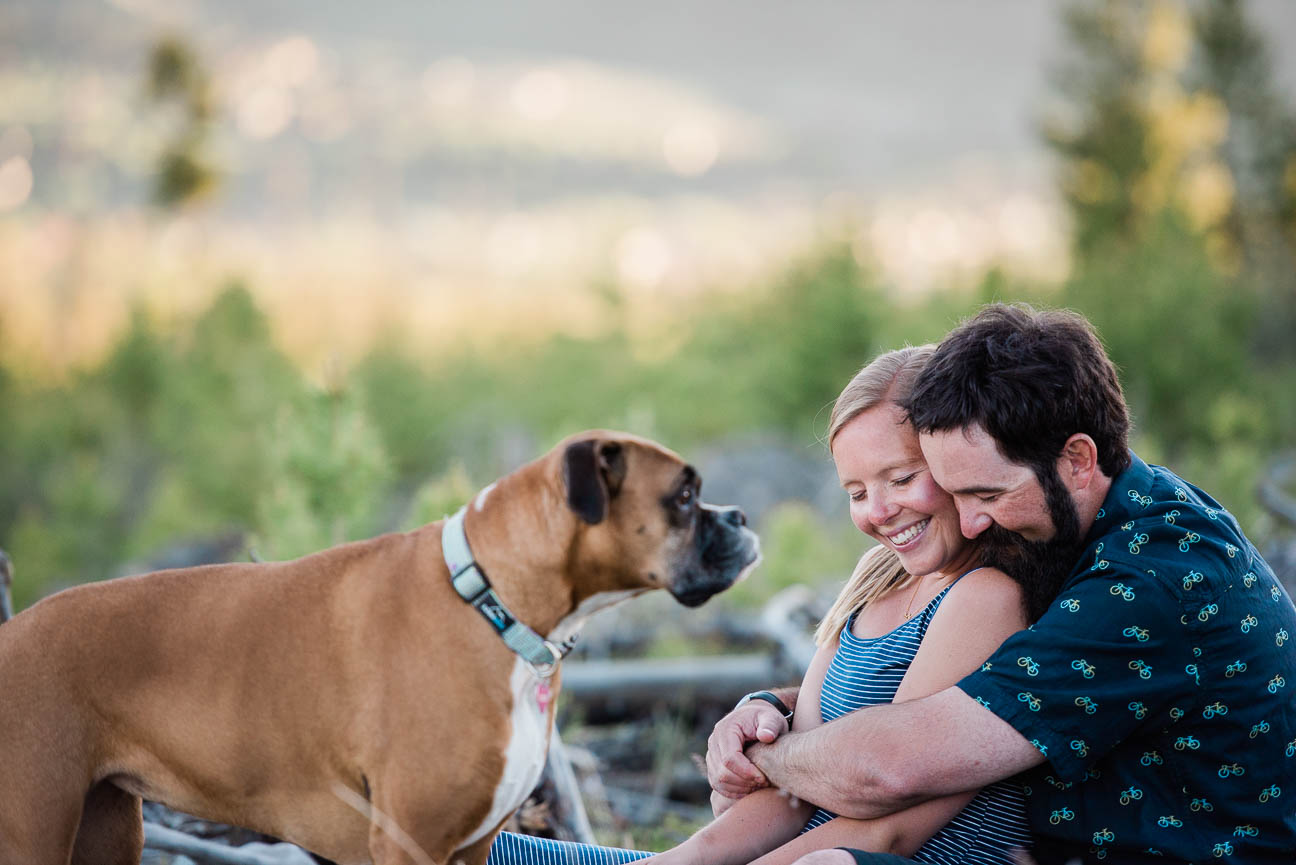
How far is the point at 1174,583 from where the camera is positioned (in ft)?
8.23

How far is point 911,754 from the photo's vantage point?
257cm

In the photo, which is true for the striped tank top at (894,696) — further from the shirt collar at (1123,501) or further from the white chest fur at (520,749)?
the white chest fur at (520,749)

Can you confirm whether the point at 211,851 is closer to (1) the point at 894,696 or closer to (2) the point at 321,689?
(2) the point at 321,689

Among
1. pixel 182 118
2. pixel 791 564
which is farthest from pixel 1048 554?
pixel 182 118

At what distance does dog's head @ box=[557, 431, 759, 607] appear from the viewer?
3.25m

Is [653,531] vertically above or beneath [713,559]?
above

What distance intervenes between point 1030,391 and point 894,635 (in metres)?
0.75

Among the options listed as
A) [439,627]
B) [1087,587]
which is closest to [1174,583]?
[1087,587]

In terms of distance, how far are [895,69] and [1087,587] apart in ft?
644

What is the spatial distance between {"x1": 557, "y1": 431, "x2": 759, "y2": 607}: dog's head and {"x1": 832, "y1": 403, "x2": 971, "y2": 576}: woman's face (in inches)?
20.6

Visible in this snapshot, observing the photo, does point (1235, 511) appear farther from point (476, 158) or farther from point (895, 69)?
point (895, 69)

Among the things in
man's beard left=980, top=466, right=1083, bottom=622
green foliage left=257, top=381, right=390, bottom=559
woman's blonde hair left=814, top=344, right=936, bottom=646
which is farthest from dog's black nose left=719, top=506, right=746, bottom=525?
green foliage left=257, top=381, right=390, bottom=559

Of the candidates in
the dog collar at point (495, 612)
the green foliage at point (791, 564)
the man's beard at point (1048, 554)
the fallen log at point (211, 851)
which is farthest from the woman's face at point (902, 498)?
the green foliage at point (791, 564)

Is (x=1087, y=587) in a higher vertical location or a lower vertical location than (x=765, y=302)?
higher
